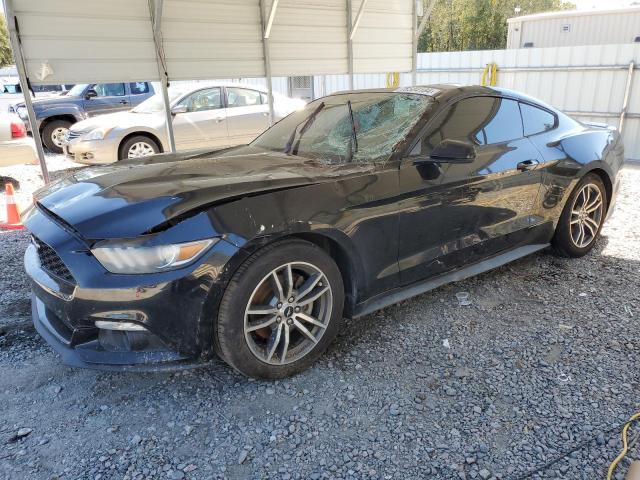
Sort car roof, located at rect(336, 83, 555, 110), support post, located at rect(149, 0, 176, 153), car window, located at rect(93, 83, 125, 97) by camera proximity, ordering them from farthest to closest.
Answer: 1. car window, located at rect(93, 83, 125, 97)
2. support post, located at rect(149, 0, 176, 153)
3. car roof, located at rect(336, 83, 555, 110)

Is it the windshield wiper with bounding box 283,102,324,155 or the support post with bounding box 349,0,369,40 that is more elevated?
the support post with bounding box 349,0,369,40

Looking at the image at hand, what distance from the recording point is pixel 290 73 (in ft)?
22.7

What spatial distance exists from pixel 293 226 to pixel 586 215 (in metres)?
3.07

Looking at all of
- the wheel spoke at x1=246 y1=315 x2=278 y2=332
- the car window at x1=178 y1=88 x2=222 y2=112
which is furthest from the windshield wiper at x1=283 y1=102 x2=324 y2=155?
the car window at x1=178 y1=88 x2=222 y2=112

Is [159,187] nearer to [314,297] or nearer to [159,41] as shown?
[314,297]

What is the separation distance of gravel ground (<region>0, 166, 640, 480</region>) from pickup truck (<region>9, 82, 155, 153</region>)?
346 inches

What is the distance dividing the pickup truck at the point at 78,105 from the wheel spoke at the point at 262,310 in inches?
402

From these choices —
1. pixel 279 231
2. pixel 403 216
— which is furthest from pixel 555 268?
pixel 279 231

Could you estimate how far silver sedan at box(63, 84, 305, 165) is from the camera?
827cm

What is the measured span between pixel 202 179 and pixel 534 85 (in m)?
10.7

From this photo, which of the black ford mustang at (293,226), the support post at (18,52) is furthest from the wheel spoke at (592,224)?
the support post at (18,52)

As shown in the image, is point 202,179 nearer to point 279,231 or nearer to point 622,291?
point 279,231

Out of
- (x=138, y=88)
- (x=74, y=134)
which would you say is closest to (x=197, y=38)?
(x=74, y=134)

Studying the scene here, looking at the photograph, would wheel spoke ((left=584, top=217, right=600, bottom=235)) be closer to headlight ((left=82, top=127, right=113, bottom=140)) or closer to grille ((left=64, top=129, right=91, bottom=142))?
headlight ((left=82, top=127, right=113, bottom=140))
